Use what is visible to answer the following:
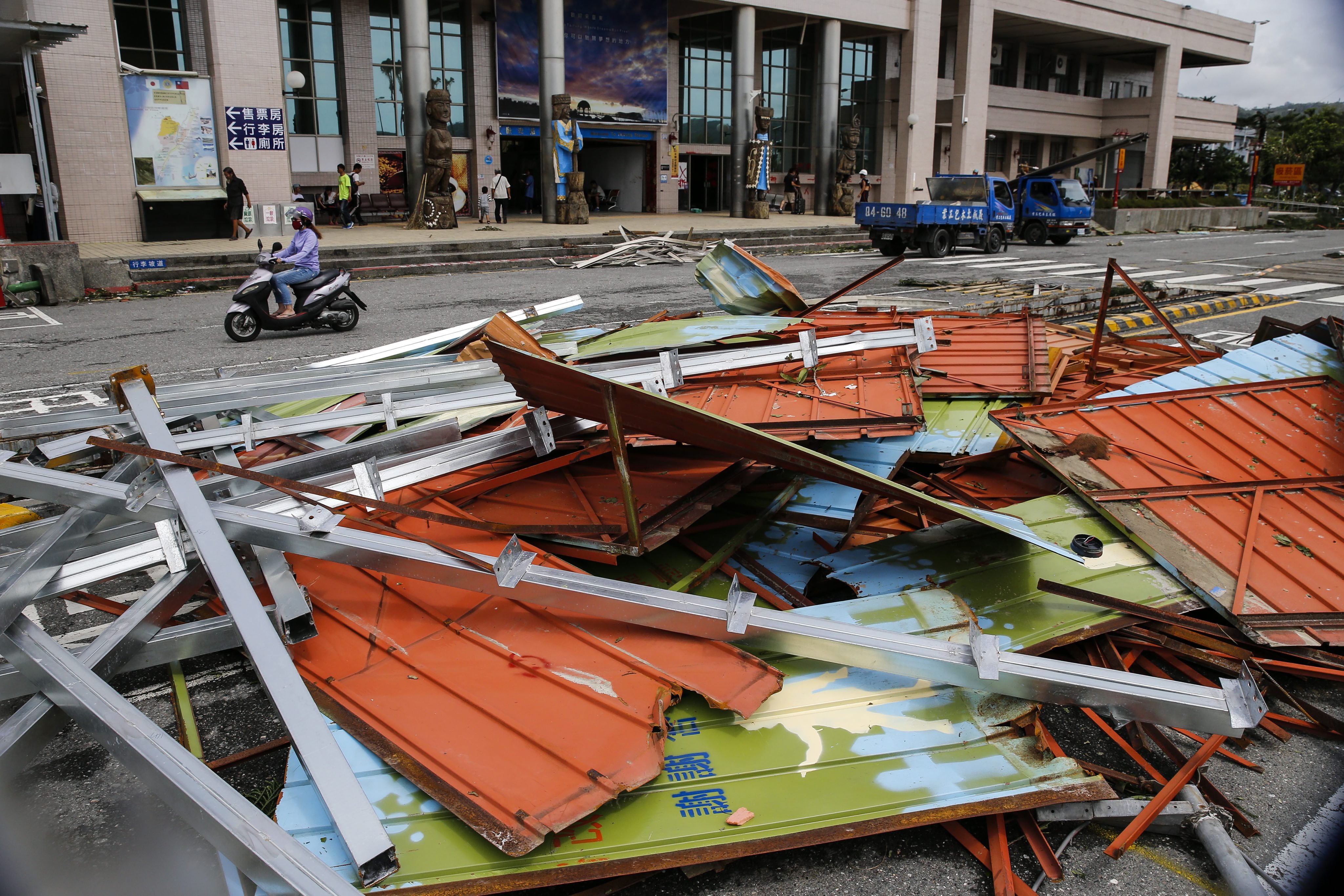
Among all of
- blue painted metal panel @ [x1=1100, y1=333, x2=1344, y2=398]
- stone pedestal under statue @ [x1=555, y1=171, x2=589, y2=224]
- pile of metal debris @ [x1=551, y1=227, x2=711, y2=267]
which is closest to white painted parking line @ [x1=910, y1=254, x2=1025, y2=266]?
pile of metal debris @ [x1=551, y1=227, x2=711, y2=267]

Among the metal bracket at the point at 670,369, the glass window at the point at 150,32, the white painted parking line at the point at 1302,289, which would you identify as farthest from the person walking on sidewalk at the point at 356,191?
the metal bracket at the point at 670,369

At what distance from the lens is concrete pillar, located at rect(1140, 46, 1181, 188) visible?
1793 inches

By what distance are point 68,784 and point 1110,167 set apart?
2280 inches

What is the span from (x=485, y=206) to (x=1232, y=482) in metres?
25.3

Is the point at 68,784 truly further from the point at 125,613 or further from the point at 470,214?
the point at 470,214

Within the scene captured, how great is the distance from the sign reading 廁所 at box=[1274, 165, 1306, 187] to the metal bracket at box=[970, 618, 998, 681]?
4633cm

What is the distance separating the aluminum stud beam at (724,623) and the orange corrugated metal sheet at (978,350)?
9.64ft

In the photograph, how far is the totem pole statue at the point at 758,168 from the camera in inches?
1148

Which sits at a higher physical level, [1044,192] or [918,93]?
[918,93]

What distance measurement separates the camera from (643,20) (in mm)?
30641

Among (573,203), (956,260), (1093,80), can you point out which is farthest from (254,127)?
(1093,80)

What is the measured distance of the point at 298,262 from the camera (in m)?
10.8

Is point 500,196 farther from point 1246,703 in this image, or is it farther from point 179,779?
point 1246,703

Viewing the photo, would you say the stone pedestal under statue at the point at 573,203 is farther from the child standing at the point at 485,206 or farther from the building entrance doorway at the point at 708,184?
Answer: the building entrance doorway at the point at 708,184
